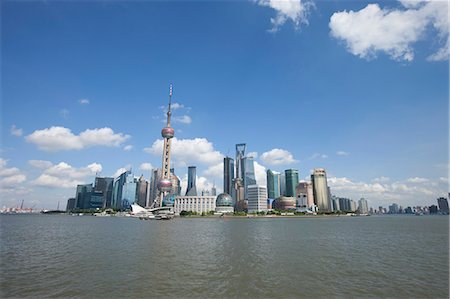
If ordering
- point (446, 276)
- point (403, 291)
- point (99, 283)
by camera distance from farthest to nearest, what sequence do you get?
point (446, 276) → point (99, 283) → point (403, 291)

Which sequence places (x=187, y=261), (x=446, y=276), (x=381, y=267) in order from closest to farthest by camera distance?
(x=446, y=276)
(x=381, y=267)
(x=187, y=261)

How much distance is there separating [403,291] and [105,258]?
36.5 m

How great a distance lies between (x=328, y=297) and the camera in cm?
2192

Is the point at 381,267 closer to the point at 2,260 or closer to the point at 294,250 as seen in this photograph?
the point at 294,250

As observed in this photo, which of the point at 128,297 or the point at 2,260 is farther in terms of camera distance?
the point at 2,260

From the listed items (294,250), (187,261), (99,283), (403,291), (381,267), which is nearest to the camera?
(403,291)

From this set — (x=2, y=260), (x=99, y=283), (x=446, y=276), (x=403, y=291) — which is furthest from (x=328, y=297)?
(x=2, y=260)

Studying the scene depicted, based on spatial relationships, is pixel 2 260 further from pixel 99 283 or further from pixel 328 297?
pixel 328 297

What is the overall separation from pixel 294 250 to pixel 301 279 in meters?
18.6

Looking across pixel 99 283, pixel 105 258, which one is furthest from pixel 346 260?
pixel 105 258

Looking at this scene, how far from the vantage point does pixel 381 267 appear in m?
32.4

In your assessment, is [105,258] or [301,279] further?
[105,258]

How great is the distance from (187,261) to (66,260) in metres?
16.9

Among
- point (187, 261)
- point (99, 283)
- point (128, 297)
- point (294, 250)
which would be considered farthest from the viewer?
point (294, 250)
